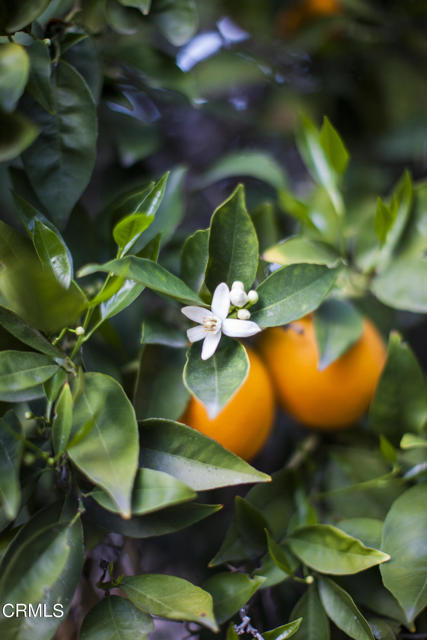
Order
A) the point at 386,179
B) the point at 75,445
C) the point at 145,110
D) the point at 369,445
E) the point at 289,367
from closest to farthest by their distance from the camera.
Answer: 1. the point at 75,445
2. the point at 289,367
3. the point at 369,445
4. the point at 145,110
5. the point at 386,179

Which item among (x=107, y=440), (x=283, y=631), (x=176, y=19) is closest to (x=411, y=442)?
(x=283, y=631)

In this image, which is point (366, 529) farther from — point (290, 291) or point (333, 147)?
point (333, 147)

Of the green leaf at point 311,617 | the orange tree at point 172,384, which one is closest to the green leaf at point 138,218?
the orange tree at point 172,384

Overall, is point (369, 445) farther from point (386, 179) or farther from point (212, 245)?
point (386, 179)

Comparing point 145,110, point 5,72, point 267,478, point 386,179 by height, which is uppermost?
point 5,72

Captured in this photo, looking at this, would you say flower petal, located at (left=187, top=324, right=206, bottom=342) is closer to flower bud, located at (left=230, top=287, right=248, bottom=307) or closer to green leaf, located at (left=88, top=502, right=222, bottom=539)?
flower bud, located at (left=230, top=287, right=248, bottom=307)

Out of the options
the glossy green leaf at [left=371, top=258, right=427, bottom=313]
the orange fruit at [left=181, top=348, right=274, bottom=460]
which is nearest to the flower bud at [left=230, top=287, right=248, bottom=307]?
the orange fruit at [left=181, top=348, right=274, bottom=460]

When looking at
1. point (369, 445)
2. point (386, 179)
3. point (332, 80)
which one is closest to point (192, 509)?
point (369, 445)
